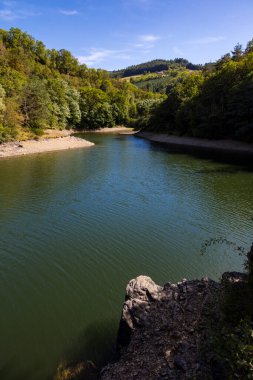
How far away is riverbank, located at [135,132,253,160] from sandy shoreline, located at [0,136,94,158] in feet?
66.9

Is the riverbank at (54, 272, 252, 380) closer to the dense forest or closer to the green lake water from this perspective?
the green lake water

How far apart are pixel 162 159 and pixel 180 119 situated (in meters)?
25.6

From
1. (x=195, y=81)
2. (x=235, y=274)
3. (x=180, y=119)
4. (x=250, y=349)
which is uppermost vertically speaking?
(x=195, y=81)

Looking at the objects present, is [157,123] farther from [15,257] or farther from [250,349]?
[250,349]

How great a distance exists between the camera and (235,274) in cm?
1073

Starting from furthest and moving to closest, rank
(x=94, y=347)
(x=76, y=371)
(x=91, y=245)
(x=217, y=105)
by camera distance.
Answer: (x=217, y=105)
(x=91, y=245)
(x=94, y=347)
(x=76, y=371)

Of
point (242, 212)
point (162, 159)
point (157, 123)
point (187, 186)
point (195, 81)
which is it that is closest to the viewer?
point (242, 212)

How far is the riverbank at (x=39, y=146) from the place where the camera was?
5181cm

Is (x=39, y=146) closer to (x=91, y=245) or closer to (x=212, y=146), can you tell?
(x=212, y=146)

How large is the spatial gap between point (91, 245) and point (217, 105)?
52.9m

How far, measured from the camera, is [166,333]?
30.5 ft

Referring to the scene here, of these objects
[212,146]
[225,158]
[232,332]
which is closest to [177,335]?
[232,332]

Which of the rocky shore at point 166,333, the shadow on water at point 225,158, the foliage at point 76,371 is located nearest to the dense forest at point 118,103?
the shadow on water at point 225,158

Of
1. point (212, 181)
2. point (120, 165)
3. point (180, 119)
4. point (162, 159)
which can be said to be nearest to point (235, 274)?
point (212, 181)
